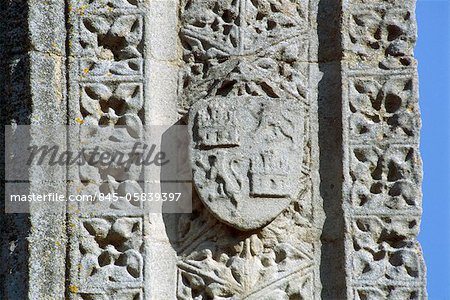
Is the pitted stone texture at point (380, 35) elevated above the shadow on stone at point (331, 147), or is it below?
above

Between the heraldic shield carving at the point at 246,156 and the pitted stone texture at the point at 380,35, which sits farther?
the pitted stone texture at the point at 380,35

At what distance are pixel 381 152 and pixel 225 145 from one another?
0.88 m

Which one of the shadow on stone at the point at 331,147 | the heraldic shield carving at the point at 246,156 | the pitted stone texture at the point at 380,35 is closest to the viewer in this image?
the heraldic shield carving at the point at 246,156

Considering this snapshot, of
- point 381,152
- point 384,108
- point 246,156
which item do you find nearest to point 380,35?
point 384,108

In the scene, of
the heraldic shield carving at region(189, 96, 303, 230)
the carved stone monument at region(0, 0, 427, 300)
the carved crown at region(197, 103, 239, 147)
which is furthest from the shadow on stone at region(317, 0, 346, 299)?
the carved crown at region(197, 103, 239, 147)

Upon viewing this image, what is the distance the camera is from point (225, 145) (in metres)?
6.56

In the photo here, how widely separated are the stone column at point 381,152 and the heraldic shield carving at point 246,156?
12.3 inches

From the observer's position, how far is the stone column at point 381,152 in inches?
257

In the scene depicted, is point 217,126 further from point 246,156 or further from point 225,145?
point 246,156

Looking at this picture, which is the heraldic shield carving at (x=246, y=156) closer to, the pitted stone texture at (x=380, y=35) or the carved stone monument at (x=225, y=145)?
the carved stone monument at (x=225, y=145)

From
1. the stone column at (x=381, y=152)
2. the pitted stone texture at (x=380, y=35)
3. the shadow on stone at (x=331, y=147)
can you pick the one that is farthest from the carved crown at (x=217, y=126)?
the pitted stone texture at (x=380, y=35)

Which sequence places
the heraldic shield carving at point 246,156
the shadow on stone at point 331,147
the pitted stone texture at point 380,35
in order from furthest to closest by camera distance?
the pitted stone texture at point 380,35 < the shadow on stone at point 331,147 < the heraldic shield carving at point 246,156

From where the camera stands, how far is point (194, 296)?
6609mm

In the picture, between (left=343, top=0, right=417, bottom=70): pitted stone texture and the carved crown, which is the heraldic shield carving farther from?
(left=343, top=0, right=417, bottom=70): pitted stone texture
